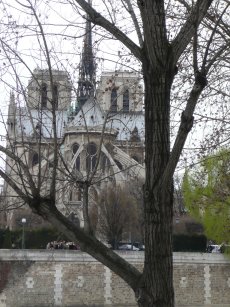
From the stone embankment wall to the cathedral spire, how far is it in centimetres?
2085

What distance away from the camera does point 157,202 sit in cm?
399

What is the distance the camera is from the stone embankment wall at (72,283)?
26.7 meters

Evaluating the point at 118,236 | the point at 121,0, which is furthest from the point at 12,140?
the point at 118,236

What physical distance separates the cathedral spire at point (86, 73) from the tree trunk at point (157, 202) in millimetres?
1400

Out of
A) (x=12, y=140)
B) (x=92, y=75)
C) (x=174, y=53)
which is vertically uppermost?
(x=92, y=75)

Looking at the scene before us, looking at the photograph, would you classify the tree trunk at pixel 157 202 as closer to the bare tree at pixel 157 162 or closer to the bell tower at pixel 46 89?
the bare tree at pixel 157 162

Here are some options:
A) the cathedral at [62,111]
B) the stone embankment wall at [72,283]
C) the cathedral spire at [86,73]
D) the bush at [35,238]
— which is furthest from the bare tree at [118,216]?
the cathedral spire at [86,73]

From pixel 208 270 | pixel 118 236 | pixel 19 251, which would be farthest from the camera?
pixel 118 236

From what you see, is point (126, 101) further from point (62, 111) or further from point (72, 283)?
point (72, 283)

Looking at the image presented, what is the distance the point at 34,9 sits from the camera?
4.85 m

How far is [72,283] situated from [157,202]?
78.5ft

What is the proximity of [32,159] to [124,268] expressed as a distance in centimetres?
227

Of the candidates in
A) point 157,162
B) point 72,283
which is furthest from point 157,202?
point 72,283

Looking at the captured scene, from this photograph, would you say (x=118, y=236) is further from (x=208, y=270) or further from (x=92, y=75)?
(x=92, y=75)
